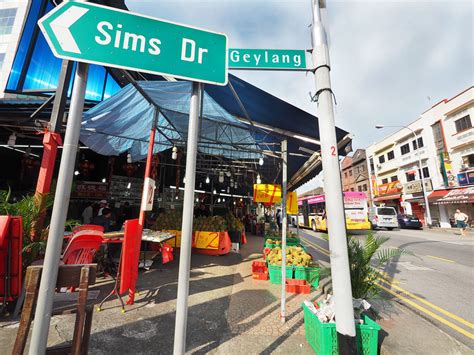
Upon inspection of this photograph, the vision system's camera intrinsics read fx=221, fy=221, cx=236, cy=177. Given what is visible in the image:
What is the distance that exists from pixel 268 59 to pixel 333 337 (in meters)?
3.74

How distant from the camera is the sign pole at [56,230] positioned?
1.23 metres

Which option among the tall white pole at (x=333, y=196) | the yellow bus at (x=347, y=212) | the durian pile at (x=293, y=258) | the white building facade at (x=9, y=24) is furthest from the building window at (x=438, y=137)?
the white building facade at (x=9, y=24)

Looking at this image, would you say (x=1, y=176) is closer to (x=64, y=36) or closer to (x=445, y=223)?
(x=64, y=36)

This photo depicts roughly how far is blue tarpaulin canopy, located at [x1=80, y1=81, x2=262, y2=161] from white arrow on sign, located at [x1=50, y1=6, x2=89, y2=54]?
3.25 m

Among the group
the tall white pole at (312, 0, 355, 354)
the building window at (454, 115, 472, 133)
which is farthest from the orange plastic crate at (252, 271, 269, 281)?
the building window at (454, 115, 472, 133)

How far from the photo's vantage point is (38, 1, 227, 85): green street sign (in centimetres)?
148

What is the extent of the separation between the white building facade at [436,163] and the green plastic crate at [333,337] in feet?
86.9

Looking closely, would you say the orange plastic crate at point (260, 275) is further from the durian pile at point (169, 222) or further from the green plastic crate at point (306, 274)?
the durian pile at point (169, 222)

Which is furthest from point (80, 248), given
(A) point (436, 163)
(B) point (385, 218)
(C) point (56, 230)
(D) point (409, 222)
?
(A) point (436, 163)

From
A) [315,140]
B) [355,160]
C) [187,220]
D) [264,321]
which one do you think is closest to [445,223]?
[355,160]

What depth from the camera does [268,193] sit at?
5.70 m

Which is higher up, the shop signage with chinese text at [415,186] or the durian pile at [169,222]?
the shop signage with chinese text at [415,186]

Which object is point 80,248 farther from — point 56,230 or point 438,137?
point 438,137

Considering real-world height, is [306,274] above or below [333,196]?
below
